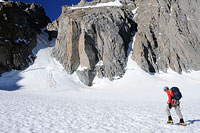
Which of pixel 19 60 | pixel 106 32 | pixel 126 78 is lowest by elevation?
pixel 126 78

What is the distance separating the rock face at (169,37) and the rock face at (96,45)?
14.4ft

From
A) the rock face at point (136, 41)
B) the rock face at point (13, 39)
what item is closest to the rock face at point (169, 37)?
the rock face at point (136, 41)

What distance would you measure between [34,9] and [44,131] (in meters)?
75.9

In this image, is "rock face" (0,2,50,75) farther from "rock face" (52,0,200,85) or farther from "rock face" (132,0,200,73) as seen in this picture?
"rock face" (132,0,200,73)

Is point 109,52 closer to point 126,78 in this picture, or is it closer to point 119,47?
point 119,47

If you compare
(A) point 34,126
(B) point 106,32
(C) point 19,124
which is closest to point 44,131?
(A) point 34,126

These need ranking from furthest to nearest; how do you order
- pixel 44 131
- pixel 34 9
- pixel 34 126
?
pixel 34 9
pixel 34 126
pixel 44 131

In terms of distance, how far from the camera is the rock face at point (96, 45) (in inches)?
1373

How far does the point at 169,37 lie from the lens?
38.0m

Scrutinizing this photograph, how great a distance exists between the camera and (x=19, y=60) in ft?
127

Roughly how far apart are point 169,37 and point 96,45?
67.8 feet

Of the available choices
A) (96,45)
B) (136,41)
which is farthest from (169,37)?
(96,45)

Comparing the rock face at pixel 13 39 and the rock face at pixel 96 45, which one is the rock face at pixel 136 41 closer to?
the rock face at pixel 96 45

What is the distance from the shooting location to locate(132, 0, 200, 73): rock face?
3550 centimetres
